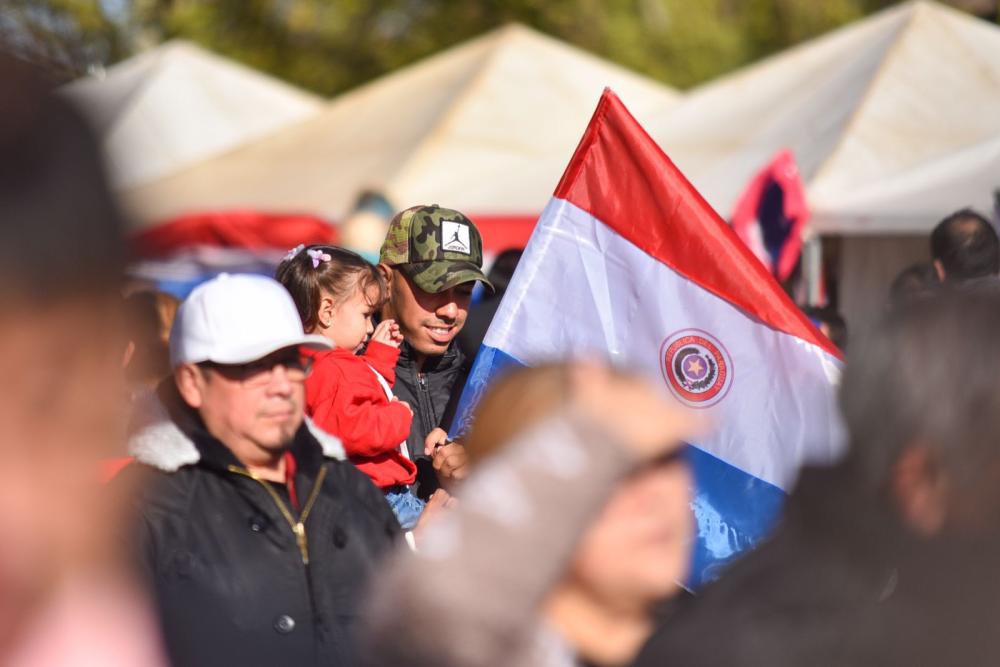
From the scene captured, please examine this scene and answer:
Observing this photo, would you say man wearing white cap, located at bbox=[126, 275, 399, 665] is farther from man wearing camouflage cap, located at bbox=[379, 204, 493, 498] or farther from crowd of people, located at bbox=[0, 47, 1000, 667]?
man wearing camouflage cap, located at bbox=[379, 204, 493, 498]

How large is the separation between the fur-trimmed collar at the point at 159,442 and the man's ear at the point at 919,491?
1569mm

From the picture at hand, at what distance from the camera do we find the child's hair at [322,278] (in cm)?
381

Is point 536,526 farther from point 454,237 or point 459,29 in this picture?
point 459,29

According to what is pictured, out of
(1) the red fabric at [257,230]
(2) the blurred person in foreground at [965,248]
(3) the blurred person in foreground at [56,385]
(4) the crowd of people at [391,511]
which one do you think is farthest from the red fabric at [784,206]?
(3) the blurred person in foreground at [56,385]

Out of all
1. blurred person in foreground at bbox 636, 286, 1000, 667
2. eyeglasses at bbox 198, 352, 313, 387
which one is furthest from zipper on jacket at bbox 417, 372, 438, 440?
blurred person in foreground at bbox 636, 286, 1000, 667

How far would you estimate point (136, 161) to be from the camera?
1.20 m

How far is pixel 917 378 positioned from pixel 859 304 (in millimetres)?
7986

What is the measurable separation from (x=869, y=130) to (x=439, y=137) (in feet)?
13.1

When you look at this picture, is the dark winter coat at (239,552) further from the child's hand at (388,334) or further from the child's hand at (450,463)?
the child's hand at (388,334)

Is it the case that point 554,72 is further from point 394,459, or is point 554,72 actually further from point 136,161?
point 136,161

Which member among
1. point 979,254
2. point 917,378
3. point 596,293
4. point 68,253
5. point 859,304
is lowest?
point 859,304

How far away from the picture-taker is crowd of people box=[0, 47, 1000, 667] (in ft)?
3.72

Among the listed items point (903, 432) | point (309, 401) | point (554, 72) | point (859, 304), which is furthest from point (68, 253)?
point (554, 72)

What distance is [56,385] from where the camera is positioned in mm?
1146
